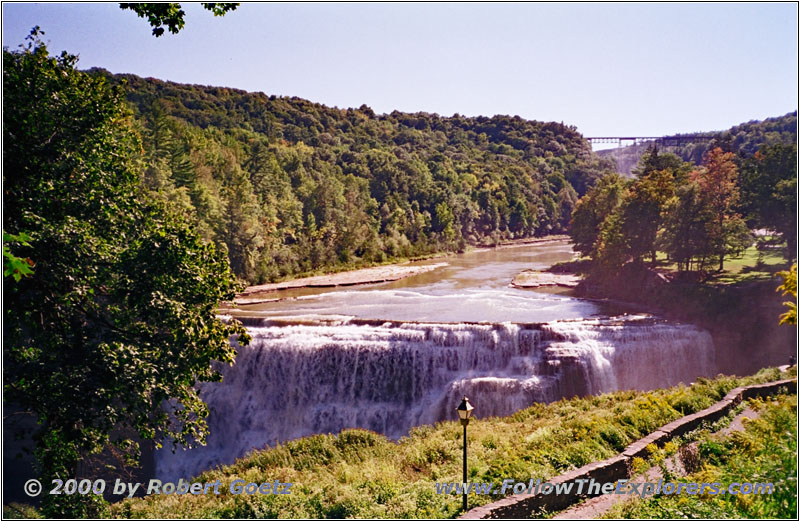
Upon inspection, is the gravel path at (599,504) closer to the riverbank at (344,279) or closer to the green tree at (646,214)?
the riverbank at (344,279)

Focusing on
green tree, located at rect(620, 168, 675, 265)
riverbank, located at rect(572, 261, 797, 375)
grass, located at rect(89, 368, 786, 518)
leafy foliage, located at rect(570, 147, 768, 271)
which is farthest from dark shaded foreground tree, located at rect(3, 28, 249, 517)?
green tree, located at rect(620, 168, 675, 265)

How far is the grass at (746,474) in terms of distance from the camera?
6262 millimetres

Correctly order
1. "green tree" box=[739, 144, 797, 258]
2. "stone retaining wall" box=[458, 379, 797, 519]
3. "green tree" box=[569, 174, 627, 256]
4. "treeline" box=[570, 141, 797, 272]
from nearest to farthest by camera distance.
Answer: "stone retaining wall" box=[458, 379, 797, 519] < "green tree" box=[739, 144, 797, 258] < "treeline" box=[570, 141, 797, 272] < "green tree" box=[569, 174, 627, 256]

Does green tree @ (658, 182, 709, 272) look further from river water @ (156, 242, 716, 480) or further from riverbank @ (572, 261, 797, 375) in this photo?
river water @ (156, 242, 716, 480)

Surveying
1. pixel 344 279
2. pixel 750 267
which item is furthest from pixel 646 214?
pixel 344 279

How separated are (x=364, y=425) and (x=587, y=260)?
79.3 ft

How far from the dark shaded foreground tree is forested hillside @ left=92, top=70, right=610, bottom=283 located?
8.95 feet

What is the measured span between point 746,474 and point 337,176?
53043 mm

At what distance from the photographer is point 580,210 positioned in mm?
39750

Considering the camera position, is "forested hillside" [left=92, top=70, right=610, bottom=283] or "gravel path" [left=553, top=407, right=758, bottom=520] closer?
"gravel path" [left=553, top=407, right=758, bottom=520]

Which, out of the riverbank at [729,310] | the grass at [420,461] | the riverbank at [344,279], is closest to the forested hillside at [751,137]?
the riverbank at [729,310]

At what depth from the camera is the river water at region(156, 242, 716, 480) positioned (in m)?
17.8

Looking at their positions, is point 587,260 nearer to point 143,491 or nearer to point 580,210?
point 580,210

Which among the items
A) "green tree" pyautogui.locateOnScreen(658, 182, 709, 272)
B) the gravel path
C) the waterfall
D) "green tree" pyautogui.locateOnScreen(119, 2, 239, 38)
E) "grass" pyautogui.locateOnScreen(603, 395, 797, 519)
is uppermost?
"green tree" pyautogui.locateOnScreen(119, 2, 239, 38)
